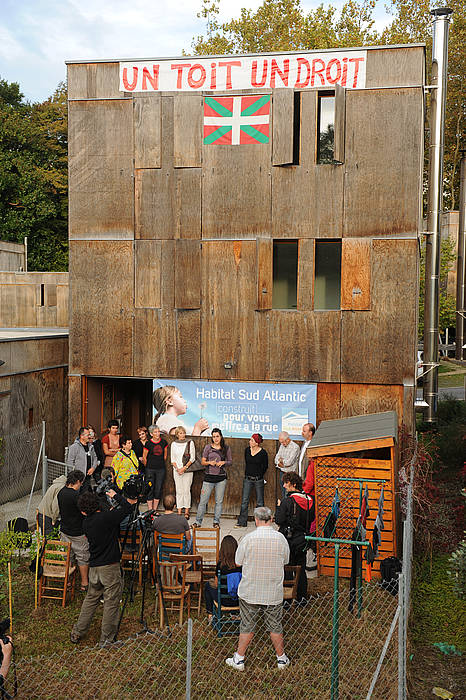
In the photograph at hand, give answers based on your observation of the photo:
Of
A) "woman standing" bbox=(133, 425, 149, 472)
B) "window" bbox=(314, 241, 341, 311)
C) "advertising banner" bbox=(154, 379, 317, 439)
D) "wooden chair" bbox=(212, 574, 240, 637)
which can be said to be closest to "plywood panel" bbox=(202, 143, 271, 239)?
"window" bbox=(314, 241, 341, 311)

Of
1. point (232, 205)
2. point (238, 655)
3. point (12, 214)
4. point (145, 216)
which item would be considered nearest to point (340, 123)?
point (232, 205)

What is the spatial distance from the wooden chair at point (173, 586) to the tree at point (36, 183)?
32.2 meters

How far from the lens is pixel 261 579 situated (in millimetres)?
6762

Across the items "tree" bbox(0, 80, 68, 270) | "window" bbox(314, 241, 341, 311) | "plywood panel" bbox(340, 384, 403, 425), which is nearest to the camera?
"plywood panel" bbox(340, 384, 403, 425)

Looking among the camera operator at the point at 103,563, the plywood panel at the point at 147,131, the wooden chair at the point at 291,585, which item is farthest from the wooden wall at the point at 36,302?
the wooden chair at the point at 291,585

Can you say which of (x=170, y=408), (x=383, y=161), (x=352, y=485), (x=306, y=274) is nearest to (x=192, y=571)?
(x=352, y=485)

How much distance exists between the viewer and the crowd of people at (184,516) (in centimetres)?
682

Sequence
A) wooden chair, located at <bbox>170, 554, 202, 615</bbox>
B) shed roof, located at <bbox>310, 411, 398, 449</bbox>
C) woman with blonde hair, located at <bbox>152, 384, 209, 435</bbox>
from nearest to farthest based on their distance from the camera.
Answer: wooden chair, located at <bbox>170, 554, 202, 615</bbox>
shed roof, located at <bbox>310, 411, 398, 449</bbox>
woman with blonde hair, located at <bbox>152, 384, 209, 435</bbox>

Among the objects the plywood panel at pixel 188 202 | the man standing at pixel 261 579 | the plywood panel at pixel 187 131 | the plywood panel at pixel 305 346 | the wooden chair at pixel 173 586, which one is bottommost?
the wooden chair at pixel 173 586

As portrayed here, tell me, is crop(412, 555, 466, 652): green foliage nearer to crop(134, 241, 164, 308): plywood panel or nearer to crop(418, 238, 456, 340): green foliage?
crop(134, 241, 164, 308): plywood panel

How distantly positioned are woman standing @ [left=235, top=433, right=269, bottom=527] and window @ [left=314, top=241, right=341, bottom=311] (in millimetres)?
2930

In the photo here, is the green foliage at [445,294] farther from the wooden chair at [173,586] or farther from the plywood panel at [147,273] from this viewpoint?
the wooden chair at [173,586]

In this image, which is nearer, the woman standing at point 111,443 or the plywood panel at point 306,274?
the plywood panel at point 306,274

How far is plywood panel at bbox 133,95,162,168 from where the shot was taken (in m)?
13.0
